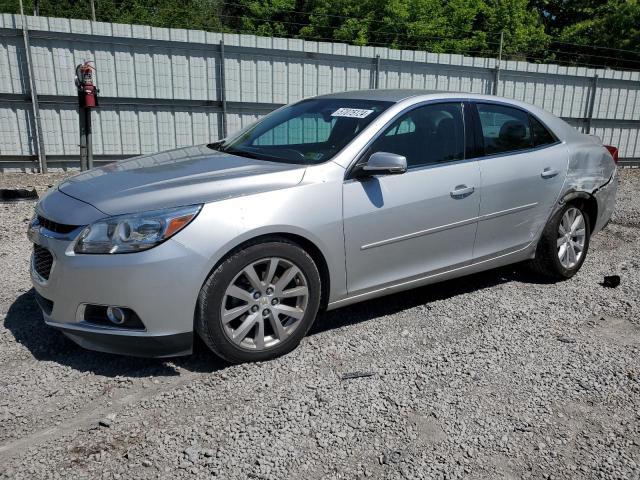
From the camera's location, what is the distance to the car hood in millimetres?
3061

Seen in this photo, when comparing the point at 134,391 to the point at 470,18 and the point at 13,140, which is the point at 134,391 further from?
the point at 470,18

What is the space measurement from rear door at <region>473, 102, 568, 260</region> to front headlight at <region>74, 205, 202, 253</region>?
2.28 m

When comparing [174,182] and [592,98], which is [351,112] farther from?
[592,98]

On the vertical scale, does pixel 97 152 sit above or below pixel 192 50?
below

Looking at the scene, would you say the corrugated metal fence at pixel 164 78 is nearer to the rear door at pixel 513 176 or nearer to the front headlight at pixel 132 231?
the rear door at pixel 513 176

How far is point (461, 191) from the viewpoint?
3.99m

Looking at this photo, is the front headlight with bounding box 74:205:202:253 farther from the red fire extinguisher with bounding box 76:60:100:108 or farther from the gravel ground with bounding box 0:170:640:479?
the red fire extinguisher with bounding box 76:60:100:108

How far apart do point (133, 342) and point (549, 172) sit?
11.2 feet

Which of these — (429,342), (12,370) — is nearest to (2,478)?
(12,370)

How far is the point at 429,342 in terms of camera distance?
3.77 metres

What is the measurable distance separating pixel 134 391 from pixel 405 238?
6.26ft

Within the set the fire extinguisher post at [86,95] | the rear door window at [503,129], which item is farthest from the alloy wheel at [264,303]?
the fire extinguisher post at [86,95]

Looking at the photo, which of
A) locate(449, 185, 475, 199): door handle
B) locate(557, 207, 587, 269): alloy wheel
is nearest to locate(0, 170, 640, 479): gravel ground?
locate(557, 207, 587, 269): alloy wheel

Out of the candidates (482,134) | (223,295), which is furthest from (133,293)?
(482,134)
